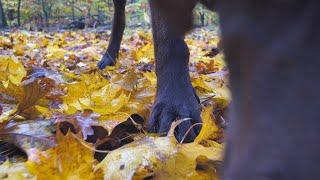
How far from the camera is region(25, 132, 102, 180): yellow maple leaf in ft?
4.02

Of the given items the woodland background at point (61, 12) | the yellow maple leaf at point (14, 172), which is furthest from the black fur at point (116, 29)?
the woodland background at point (61, 12)

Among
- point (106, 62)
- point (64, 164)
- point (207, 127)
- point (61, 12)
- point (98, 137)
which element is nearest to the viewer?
point (64, 164)

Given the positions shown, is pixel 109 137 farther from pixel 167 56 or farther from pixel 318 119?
pixel 318 119

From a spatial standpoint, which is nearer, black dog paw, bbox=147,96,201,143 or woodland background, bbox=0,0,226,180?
woodland background, bbox=0,0,226,180

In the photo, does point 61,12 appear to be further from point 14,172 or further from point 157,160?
point 157,160

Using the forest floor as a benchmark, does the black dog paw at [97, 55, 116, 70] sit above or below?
below

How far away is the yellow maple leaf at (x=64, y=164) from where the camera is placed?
1.23m

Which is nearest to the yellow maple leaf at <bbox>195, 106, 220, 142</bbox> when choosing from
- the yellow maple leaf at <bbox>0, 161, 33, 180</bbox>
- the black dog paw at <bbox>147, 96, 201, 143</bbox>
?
the black dog paw at <bbox>147, 96, 201, 143</bbox>

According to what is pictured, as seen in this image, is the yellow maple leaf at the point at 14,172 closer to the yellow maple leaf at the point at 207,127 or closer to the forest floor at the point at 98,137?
the forest floor at the point at 98,137

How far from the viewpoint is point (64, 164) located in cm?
125

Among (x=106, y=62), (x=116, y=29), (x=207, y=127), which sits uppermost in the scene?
(x=116, y=29)

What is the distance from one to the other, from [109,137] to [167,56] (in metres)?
0.55

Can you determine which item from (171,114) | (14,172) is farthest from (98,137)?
(14,172)

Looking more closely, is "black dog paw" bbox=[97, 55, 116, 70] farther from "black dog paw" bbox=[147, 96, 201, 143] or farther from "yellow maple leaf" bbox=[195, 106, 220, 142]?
"yellow maple leaf" bbox=[195, 106, 220, 142]
